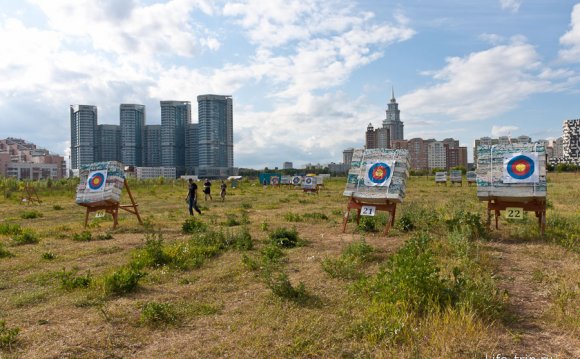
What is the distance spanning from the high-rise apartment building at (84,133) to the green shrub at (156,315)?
417ft

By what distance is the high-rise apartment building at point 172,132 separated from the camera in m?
125

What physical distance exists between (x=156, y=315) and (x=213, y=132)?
123 meters

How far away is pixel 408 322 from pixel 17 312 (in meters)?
4.52

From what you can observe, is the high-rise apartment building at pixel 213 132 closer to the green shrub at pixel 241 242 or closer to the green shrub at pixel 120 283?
the green shrub at pixel 241 242

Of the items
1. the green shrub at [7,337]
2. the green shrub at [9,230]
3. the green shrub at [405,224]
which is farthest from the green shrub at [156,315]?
the green shrub at [9,230]

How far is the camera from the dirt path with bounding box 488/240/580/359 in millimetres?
3771

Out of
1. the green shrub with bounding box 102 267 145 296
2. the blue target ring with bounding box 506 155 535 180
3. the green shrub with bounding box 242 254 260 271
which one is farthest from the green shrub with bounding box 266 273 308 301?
the blue target ring with bounding box 506 155 535 180

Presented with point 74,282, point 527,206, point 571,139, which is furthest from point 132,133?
point 571,139

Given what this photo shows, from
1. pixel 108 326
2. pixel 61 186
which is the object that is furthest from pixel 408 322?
pixel 61 186

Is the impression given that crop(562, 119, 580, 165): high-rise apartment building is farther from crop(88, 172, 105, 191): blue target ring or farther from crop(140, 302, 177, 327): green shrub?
crop(140, 302, 177, 327): green shrub

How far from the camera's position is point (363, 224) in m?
11.2

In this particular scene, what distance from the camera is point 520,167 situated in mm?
10086

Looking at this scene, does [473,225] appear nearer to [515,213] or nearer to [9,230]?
[515,213]

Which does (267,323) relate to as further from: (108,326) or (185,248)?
(185,248)
